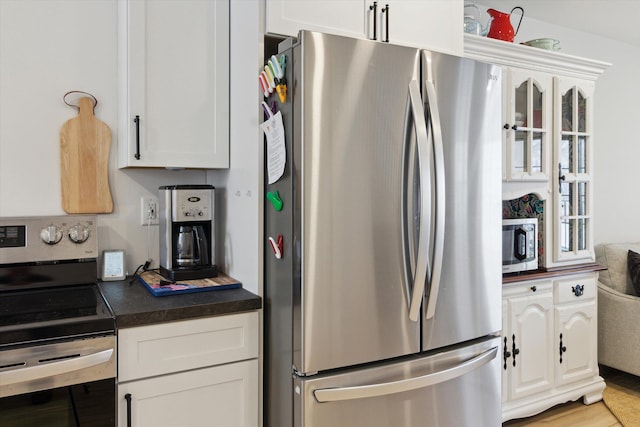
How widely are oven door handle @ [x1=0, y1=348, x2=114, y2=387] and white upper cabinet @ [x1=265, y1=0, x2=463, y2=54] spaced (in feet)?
3.92

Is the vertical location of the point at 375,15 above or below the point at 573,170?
above

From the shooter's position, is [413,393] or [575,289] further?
[575,289]

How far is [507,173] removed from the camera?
257cm

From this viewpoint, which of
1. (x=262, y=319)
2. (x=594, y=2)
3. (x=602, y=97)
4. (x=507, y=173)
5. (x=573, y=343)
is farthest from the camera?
(x=602, y=97)

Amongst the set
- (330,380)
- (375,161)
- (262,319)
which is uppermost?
(375,161)

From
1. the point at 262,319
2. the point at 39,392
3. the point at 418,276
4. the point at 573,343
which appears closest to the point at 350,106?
the point at 418,276

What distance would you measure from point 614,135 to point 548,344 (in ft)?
7.00

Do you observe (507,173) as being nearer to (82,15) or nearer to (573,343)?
(573,343)

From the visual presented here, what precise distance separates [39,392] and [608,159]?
409cm

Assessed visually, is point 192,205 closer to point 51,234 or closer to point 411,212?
point 51,234

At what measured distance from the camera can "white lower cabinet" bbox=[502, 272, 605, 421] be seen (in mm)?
2564

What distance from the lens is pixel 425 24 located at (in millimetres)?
2074

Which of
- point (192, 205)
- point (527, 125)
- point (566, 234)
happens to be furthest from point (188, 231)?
point (566, 234)

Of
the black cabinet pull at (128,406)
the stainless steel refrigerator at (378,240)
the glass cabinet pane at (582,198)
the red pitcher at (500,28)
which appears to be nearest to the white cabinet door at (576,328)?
the glass cabinet pane at (582,198)
